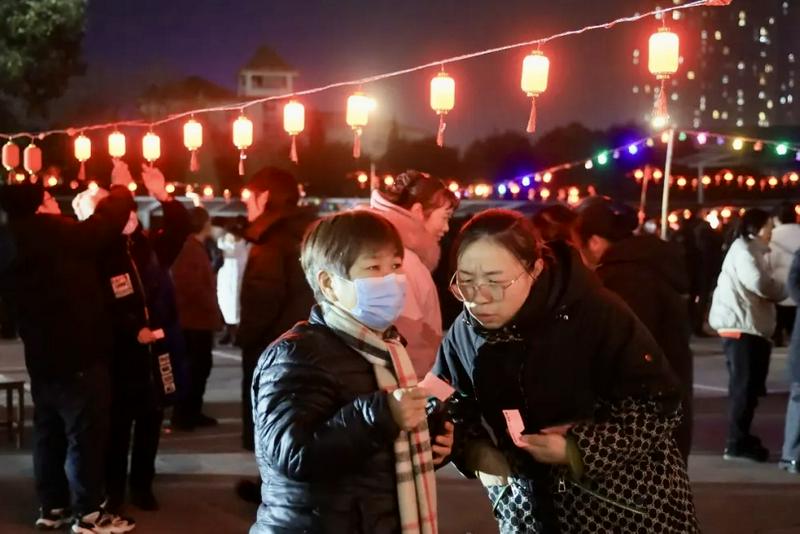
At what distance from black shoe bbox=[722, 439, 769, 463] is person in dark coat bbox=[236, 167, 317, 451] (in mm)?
3549

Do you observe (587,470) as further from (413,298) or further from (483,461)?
(413,298)

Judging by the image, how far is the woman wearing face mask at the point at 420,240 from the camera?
423cm

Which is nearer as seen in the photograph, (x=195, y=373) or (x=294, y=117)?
(x=195, y=373)

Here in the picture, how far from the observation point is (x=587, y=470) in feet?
7.86

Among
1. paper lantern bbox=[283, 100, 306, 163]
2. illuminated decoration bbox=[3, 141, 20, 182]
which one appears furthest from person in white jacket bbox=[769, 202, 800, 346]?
illuminated decoration bbox=[3, 141, 20, 182]

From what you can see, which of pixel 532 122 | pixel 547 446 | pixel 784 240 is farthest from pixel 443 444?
pixel 784 240

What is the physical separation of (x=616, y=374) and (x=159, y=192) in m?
4.05

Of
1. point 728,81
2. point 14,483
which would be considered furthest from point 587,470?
point 728,81

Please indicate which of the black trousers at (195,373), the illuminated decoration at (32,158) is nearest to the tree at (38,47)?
the illuminated decoration at (32,158)

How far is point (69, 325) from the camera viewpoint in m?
4.79

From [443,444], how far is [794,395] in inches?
181

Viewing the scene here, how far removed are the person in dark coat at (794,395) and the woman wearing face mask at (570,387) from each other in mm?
4133

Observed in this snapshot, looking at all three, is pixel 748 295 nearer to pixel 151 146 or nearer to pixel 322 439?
pixel 322 439

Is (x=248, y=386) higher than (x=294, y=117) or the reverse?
the reverse
